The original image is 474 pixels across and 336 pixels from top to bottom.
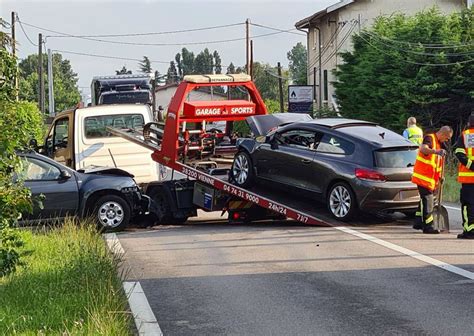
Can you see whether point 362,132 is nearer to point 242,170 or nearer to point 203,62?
point 242,170

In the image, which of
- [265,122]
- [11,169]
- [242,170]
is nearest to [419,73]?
[265,122]

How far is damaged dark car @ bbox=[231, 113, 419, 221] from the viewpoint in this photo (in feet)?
42.0

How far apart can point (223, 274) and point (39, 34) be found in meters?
49.8

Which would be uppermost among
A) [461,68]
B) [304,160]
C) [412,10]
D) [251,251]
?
[412,10]

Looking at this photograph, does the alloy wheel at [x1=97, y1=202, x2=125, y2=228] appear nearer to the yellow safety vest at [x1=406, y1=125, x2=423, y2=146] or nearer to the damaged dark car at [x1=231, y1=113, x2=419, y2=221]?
the damaged dark car at [x1=231, y1=113, x2=419, y2=221]

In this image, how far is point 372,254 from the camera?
1040 cm

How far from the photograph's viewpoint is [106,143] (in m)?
16.9

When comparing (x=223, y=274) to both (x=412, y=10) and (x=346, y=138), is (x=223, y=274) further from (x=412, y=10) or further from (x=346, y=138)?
(x=412, y=10)

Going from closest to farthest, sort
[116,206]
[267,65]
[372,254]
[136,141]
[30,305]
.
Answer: [30,305] → [372,254] → [116,206] → [136,141] → [267,65]

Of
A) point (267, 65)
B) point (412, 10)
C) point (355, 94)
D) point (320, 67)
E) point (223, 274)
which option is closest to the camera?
point (223, 274)

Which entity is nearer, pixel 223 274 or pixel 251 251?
pixel 223 274

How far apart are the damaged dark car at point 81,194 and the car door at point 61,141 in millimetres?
2644

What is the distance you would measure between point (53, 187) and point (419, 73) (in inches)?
649

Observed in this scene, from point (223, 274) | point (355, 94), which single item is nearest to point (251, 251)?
point (223, 274)
